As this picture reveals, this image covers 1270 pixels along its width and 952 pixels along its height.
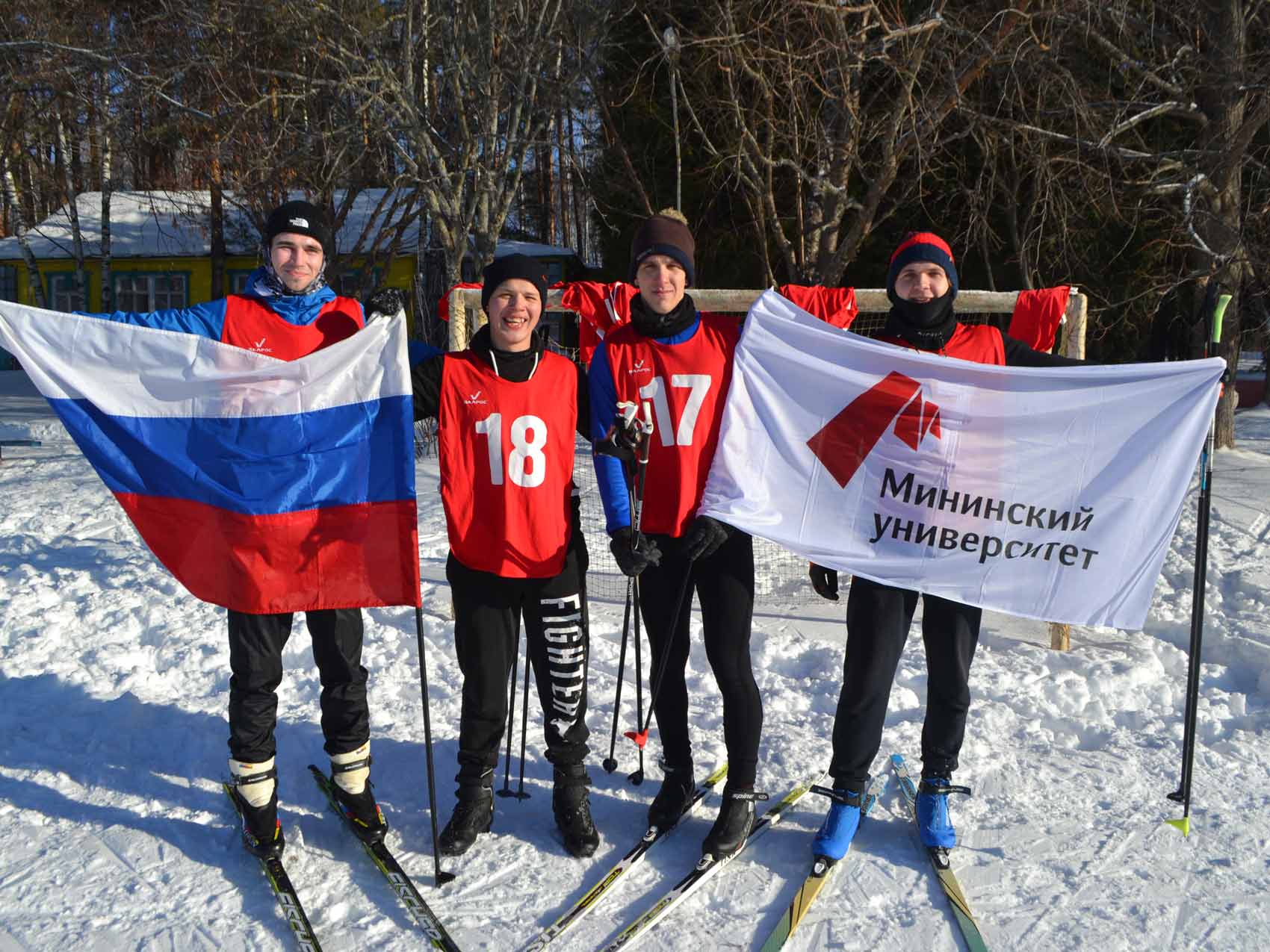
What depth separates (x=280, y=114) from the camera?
550 inches

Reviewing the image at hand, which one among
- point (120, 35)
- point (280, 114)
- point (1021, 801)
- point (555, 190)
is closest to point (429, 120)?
point (280, 114)

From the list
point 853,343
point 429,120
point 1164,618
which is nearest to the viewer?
point 853,343

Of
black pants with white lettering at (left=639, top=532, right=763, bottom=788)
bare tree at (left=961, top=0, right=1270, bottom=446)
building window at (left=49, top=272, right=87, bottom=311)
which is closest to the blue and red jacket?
black pants with white lettering at (left=639, top=532, right=763, bottom=788)

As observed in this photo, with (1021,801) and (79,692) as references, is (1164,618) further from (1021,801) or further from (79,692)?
(79,692)

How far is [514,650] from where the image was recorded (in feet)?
11.5

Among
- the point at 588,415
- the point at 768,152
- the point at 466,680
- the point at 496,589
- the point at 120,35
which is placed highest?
the point at 120,35

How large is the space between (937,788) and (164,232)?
76.9 ft

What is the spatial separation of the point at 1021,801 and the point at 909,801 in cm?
47

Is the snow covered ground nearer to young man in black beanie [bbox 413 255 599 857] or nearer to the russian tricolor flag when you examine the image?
young man in black beanie [bbox 413 255 599 857]

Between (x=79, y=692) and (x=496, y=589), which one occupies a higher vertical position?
(x=496, y=589)

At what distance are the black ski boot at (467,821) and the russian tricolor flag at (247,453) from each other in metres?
0.80

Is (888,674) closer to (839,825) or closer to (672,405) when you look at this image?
(839,825)

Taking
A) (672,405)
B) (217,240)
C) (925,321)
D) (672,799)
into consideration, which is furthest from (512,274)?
(217,240)

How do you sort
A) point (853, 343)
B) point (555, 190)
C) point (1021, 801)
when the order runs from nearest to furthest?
point (853, 343), point (1021, 801), point (555, 190)
